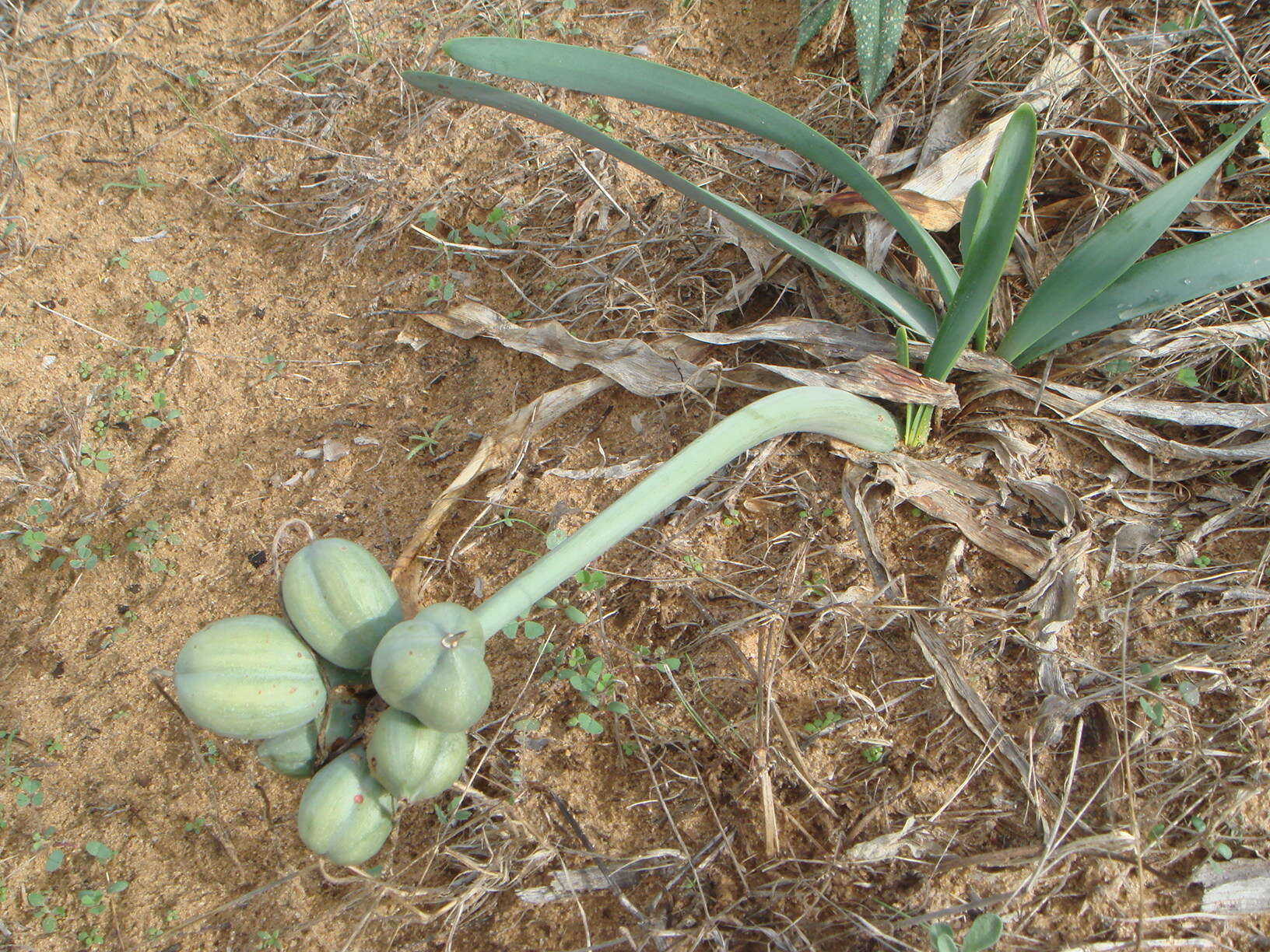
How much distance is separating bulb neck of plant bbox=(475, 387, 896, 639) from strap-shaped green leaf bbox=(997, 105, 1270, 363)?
440 mm

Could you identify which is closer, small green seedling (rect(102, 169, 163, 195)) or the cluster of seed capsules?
the cluster of seed capsules

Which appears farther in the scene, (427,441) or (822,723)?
(427,441)

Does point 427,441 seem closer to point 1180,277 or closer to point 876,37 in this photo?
point 876,37

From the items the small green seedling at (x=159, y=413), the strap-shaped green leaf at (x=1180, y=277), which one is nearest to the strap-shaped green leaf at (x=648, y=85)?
the strap-shaped green leaf at (x=1180, y=277)

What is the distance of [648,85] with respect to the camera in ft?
4.95

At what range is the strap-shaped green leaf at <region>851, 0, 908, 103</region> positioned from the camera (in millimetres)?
2152

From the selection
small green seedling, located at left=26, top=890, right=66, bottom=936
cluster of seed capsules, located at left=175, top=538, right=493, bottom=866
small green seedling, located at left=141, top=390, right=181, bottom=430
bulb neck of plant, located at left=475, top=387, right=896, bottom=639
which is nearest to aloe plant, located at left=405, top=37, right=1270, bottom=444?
bulb neck of plant, located at left=475, top=387, right=896, bottom=639

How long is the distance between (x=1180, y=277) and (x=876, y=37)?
3.47 feet

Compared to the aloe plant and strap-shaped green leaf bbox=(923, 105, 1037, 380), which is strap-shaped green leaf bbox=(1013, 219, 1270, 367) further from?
strap-shaped green leaf bbox=(923, 105, 1037, 380)

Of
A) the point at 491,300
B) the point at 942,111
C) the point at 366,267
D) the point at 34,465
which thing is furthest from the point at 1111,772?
the point at 34,465

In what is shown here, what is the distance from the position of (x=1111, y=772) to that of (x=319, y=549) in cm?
139

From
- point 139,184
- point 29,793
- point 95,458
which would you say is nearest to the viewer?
point 29,793

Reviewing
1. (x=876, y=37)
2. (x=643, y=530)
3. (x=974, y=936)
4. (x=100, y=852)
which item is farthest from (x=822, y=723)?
(x=876, y=37)

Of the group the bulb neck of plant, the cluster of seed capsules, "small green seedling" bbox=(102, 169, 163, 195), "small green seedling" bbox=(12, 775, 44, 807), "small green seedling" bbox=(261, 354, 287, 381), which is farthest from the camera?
"small green seedling" bbox=(102, 169, 163, 195)
